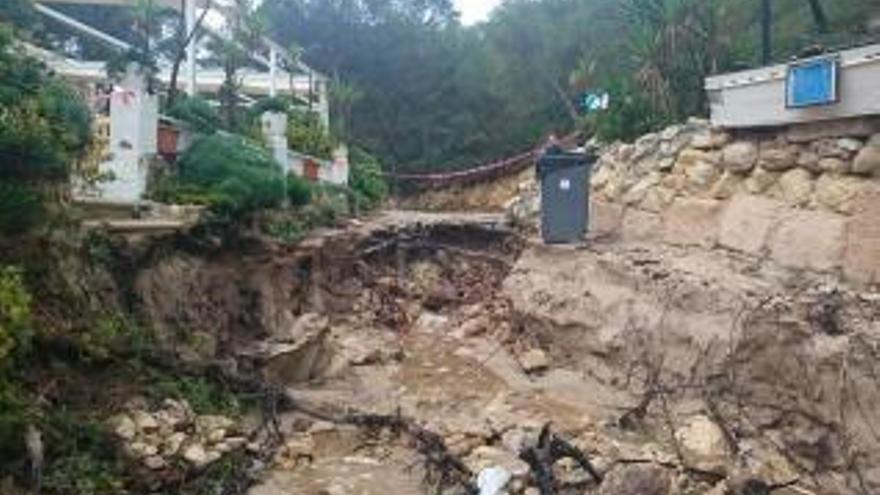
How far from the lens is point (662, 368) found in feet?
37.3

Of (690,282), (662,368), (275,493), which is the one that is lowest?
(275,493)

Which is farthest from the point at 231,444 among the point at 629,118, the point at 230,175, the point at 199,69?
the point at 199,69

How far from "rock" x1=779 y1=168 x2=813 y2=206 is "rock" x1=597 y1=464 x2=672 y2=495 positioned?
417cm

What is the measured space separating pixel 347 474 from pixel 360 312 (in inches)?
232

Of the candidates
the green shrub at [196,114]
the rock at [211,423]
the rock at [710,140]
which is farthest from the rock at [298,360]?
the rock at [710,140]

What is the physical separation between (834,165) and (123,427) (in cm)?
746

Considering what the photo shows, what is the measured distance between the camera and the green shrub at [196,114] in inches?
591

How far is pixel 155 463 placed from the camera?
8.65 metres

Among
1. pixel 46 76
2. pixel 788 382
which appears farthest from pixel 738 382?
pixel 46 76

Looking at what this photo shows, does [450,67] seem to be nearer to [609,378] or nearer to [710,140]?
[710,140]

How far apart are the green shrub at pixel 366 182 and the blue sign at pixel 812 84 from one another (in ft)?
34.1

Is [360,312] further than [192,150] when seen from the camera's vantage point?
Yes

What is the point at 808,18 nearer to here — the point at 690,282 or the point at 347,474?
the point at 690,282

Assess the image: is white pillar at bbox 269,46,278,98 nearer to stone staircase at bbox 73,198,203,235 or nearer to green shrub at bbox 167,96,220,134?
green shrub at bbox 167,96,220,134
